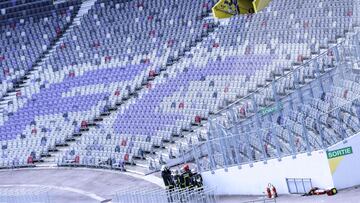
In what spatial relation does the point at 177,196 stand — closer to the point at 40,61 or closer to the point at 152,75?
the point at 152,75

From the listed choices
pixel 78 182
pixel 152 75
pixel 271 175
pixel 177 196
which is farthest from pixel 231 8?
pixel 271 175

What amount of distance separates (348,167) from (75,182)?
49.9 feet

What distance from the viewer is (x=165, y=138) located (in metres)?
44.5

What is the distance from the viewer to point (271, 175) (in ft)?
111

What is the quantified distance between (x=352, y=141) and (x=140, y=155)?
14616 mm

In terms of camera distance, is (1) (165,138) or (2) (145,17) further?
(2) (145,17)

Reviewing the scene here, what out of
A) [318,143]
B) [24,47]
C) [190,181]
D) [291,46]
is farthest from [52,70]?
[318,143]

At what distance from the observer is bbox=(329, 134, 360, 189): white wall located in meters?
31.4

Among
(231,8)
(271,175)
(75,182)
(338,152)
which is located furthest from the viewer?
(231,8)

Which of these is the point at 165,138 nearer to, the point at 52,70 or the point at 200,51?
the point at 200,51

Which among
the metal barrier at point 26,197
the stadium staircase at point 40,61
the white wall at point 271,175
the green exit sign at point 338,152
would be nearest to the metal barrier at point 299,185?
the white wall at point 271,175

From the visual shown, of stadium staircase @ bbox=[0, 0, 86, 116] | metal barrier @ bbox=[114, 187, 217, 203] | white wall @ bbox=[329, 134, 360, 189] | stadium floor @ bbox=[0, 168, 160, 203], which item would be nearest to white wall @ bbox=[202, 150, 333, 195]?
white wall @ bbox=[329, 134, 360, 189]

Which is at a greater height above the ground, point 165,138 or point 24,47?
point 24,47

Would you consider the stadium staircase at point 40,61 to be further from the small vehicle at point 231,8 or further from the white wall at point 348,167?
the white wall at point 348,167
